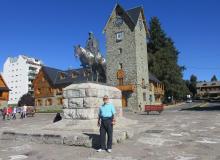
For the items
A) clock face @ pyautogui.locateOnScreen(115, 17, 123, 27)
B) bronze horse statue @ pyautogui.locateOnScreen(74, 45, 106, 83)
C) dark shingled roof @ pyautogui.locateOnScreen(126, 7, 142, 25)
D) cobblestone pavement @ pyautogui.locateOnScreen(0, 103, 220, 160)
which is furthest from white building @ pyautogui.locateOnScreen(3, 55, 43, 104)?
cobblestone pavement @ pyautogui.locateOnScreen(0, 103, 220, 160)

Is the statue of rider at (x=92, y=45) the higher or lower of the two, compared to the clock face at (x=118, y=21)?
lower

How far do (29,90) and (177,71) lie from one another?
67379 millimetres

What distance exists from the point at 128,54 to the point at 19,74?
80611 mm

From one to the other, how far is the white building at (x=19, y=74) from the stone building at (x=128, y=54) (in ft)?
235

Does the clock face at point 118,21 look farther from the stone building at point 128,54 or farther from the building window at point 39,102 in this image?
the building window at point 39,102

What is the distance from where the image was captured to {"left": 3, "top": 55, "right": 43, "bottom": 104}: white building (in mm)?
110188

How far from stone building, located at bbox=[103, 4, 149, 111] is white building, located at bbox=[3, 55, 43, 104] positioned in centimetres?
7162

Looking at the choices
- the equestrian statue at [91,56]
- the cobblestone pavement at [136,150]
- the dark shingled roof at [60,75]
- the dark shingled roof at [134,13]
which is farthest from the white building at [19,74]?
the cobblestone pavement at [136,150]

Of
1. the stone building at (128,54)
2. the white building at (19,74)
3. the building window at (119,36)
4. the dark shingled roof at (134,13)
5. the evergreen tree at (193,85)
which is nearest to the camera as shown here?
the stone building at (128,54)

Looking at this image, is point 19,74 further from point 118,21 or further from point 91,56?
point 91,56

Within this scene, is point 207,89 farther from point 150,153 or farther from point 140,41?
point 150,153

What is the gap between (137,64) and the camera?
42969 millimetres

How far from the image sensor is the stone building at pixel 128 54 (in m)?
42.9

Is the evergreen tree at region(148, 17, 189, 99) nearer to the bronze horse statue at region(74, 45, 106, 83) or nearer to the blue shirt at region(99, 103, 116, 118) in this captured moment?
the bronze horse statue at region(74, 45, 106, 83)
